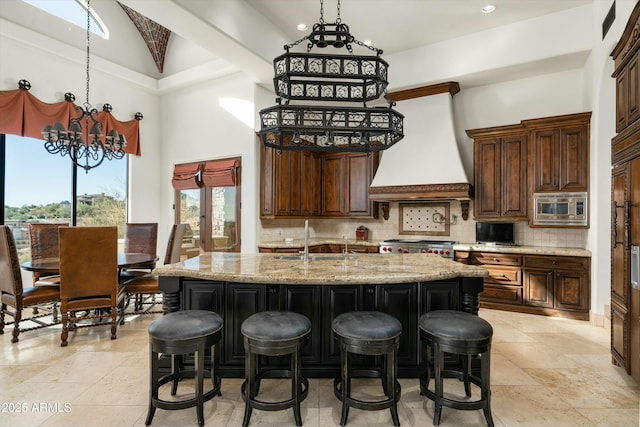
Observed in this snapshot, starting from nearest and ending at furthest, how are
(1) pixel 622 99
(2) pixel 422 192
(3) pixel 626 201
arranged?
(3) pixel 626 201 < (1) pixel 622 99 < (2) pixel 422 192

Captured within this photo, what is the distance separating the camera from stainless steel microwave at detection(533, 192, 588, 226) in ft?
14.0

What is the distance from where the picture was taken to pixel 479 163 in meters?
4.93

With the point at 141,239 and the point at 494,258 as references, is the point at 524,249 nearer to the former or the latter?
the point at 494,258

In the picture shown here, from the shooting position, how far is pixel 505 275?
4.59 meters

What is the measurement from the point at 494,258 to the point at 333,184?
287 centimetres

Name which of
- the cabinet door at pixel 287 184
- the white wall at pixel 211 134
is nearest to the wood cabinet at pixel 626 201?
the cabinet door at pixel 287 184

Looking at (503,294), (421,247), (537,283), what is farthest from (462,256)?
(537,283)

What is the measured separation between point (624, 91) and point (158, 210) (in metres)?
6.94

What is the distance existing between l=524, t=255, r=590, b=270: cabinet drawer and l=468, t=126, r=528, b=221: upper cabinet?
1.90 ft

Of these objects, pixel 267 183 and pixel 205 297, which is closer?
pixel 205 297

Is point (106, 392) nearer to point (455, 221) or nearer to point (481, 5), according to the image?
point (455, 221)

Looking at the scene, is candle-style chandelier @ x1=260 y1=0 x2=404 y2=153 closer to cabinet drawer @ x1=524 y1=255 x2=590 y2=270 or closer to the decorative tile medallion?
cabinet drawer @ x1=524 y1=255 x2=590 y2=270

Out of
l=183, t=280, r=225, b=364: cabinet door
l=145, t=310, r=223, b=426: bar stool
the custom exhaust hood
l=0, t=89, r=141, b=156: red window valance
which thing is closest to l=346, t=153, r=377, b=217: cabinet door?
the custom exhaust hood

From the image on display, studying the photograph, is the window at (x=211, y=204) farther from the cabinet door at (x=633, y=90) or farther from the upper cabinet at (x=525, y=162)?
the cabinet door at (x=633, y=90)
